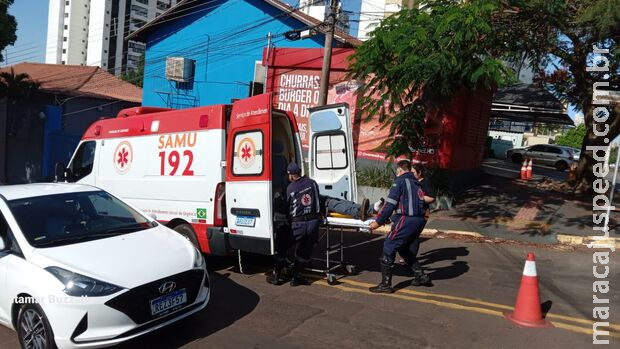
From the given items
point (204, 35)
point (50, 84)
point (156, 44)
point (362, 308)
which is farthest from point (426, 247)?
point (50, 84)

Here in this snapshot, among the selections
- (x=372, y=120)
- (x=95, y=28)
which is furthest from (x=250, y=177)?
(x=95, y=28)

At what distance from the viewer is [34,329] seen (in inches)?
167

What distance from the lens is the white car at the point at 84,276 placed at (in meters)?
4.06

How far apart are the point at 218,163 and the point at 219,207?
1.98 feet

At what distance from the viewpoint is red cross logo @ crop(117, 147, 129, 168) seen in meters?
7.93

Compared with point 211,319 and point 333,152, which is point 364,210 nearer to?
point 333,152

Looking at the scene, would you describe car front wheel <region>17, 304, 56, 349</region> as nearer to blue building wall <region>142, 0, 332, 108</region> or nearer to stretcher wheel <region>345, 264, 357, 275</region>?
stretcher wheel <region>345, 264, 357, 275</region>

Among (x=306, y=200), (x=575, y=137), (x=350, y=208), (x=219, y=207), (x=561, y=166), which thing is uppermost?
(x=575, y=137)

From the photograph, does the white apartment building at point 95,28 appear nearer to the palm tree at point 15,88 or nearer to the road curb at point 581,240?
the palm tree at point 15,88

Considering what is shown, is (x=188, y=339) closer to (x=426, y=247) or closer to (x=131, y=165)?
(x=131, y=165)

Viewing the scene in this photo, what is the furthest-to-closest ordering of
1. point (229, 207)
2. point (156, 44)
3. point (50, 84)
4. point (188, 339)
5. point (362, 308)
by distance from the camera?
point (50, 84)
point (156, 44)
point (229, 207)
point (362, 308)
point (188, 339)

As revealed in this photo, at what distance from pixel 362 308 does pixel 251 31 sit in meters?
17.9

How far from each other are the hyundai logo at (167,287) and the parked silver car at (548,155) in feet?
91.2

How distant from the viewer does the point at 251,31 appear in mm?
21422
